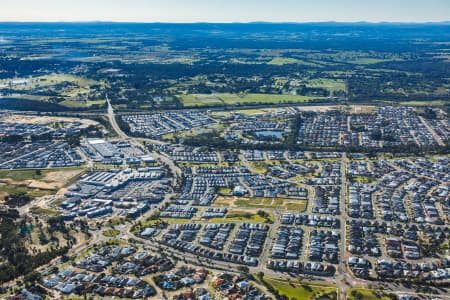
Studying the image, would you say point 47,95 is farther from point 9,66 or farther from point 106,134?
point 9,66

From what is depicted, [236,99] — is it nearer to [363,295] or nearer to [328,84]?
[328,84]

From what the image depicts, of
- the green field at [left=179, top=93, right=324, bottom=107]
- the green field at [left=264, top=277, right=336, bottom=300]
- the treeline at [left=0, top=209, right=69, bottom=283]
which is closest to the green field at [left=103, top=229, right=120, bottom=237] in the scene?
the treeline at [left=0, top=209, right=69, bottom=283]

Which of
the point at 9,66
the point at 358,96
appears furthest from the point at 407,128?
the point at 9,66

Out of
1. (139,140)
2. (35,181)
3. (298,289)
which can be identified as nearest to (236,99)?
(139,140)

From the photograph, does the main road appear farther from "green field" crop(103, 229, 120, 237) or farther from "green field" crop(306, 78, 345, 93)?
"green field" crop(306, 78, 345, 93)

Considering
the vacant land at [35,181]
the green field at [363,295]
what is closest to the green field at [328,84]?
the vacant land at [35,181]

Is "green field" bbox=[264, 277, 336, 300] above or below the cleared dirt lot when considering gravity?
below

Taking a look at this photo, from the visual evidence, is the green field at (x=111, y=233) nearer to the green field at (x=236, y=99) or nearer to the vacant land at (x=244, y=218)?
the vacant land at (x=244, y=218)

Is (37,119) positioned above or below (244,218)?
above
